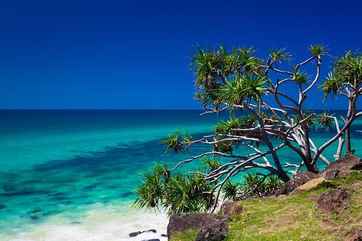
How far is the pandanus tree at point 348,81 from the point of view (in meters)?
15.9

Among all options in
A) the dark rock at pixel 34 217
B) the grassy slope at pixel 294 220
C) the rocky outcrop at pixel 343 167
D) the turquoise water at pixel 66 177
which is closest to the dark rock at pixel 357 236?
the grassy slope at pixel 294 220

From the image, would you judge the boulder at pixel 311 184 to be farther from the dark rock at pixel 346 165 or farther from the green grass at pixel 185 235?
the green grass at pixel 185 235

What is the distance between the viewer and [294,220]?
1098 cm

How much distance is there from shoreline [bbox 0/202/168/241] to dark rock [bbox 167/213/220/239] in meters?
5.58

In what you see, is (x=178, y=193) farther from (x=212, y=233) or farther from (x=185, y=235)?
(x=212, y=233)

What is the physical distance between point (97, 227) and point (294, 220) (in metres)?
12.1

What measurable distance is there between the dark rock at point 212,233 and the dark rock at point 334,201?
2.36 m

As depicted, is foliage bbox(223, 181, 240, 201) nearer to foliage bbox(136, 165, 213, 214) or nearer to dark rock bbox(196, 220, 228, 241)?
foliage bbox(136, 165, 213, 214)

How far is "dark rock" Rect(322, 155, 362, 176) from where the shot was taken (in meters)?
14.3

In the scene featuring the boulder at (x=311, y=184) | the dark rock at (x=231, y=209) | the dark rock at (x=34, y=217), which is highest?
the dark rock at (x=34, y=217)

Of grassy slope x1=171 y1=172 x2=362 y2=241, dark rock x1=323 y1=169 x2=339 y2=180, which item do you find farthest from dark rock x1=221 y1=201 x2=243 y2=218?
dark rock x1=323 y1=169 x2=339 y2=180

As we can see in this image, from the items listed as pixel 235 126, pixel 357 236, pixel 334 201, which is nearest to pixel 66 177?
pixel 235 126

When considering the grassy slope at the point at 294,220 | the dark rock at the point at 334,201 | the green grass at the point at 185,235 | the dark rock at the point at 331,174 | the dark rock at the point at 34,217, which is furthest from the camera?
the dark rock at the point at 34,217

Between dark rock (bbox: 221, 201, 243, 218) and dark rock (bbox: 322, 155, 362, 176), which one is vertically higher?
dark rock (bbox: 322, 155, 362, 176)
